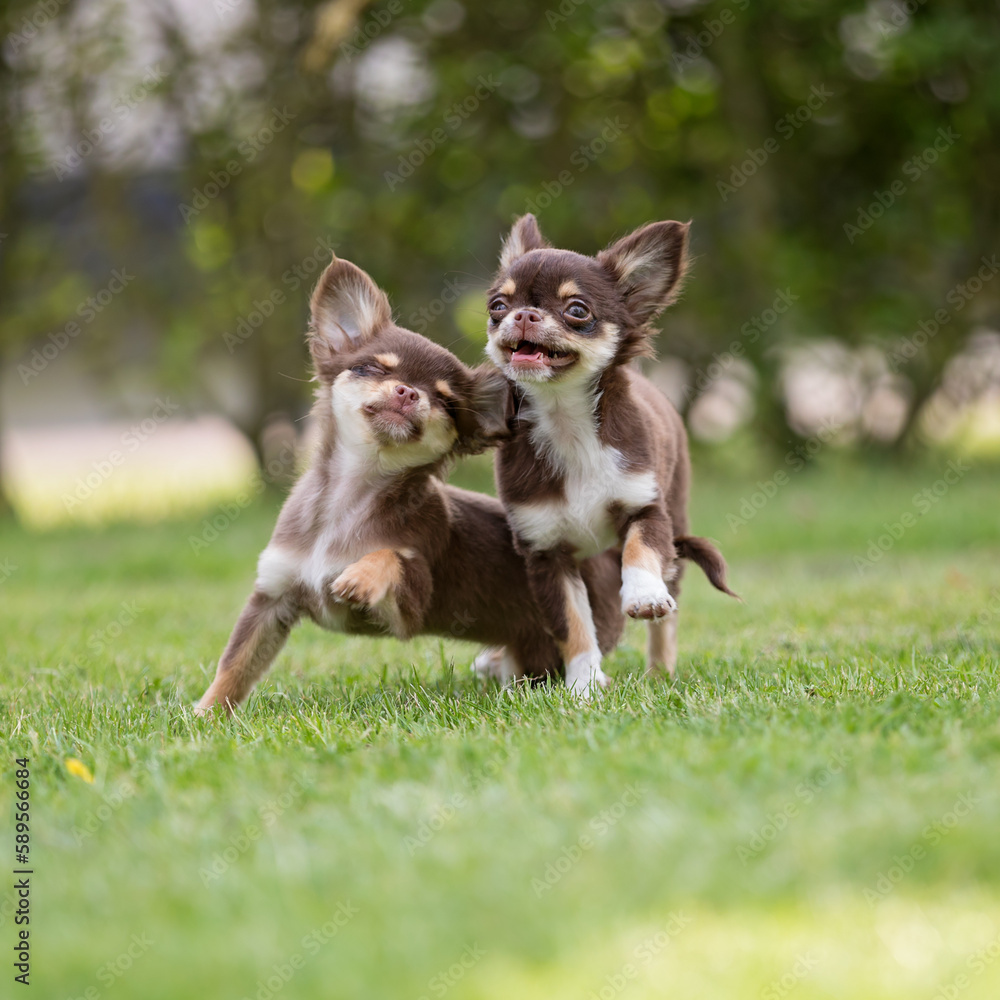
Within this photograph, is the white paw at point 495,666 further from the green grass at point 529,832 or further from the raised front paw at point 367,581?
the raised front paw at point 367,581

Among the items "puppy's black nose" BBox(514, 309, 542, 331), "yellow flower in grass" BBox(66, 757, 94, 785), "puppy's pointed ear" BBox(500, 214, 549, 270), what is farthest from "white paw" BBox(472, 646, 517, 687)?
"yellow flower in grass" BBox(66, 757, 94, 785)

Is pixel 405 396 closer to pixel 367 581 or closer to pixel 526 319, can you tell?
pixel 526 319

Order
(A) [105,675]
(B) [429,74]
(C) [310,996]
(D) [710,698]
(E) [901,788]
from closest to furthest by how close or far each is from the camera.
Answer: (C) [310,996] < (E) [901,788] < (D) [710,698] < (A) [105,675] < (B) [429,74]

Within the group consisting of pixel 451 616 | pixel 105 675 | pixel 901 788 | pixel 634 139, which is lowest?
pixel 105 675

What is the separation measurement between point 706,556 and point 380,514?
1195 millimetres

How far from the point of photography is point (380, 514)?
427 centimetres

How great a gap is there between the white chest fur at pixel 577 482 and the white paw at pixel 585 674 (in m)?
0.38

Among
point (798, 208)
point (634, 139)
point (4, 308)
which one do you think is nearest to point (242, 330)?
point (4, 308)

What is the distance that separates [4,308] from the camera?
11.5 m

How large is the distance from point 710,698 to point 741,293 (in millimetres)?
8540

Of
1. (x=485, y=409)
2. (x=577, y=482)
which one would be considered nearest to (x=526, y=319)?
(x=485, y=409)

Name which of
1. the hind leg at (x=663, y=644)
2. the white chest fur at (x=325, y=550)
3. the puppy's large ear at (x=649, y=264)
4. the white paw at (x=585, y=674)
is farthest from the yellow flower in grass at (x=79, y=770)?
the puppy's large ear at (x=649, y=264)

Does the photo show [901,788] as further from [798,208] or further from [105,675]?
[798,208]

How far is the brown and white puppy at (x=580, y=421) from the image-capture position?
4.14 metres
